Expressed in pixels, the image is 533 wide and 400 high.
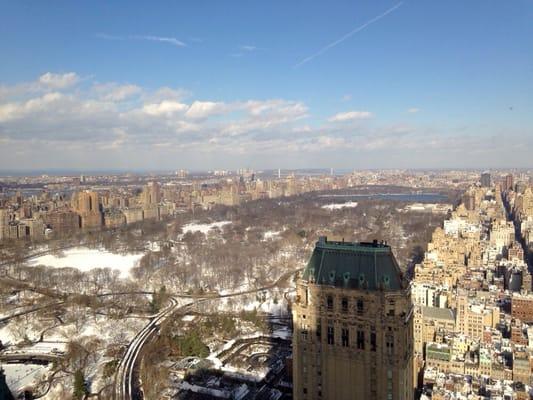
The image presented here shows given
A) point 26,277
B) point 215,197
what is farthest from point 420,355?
point 215,197

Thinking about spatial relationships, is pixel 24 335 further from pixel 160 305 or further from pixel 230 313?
pixel 230 313

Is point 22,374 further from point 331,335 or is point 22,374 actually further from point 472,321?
point 472,321

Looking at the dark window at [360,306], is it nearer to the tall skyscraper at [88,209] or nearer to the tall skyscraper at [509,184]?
the tall skyscraper at [88,209]

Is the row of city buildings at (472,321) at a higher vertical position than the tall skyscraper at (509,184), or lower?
lower

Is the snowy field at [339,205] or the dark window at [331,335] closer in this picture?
the dark window at [331,335]

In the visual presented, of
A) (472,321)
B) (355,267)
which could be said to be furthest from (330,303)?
(472,321)

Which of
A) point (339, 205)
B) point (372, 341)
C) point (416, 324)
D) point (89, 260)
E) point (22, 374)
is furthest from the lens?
point (339, 205)

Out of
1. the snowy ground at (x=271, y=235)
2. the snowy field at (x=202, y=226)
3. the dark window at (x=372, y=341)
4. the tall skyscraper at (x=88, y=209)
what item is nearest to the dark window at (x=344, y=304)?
the dark window at (x=372, y=341)
